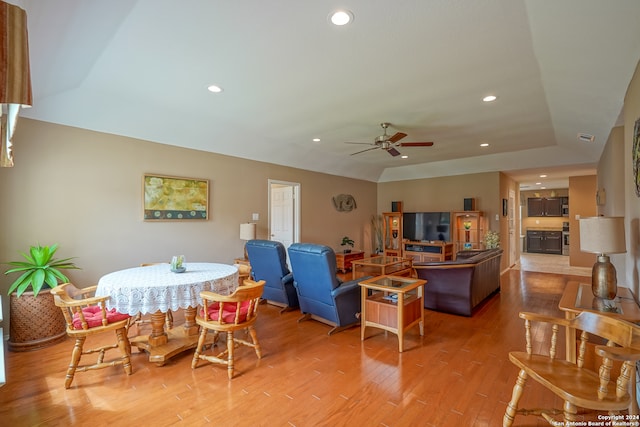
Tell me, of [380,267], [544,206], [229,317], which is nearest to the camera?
[229,317]

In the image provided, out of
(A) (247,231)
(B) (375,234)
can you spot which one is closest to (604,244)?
(A) (247,231)

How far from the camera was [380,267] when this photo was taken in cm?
500

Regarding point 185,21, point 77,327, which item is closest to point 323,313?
point 77,327

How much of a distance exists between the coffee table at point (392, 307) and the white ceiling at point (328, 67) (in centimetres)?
220

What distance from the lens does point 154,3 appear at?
77.2 inches

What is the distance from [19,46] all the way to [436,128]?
4.85 metres

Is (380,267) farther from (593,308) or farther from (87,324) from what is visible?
(87,324)

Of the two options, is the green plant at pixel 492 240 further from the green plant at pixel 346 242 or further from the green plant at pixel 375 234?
the green plant at pixel 346 242

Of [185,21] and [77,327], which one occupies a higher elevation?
[185,21]

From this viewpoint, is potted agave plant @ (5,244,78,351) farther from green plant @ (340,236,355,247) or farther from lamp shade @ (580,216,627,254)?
green plant @ (340,236,355,247)

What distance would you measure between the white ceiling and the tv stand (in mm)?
3161

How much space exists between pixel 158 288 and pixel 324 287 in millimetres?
1696

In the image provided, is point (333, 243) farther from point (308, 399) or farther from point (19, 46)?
point (19, 46)

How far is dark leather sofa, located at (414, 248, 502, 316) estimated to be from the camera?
4023 millimetres
